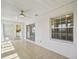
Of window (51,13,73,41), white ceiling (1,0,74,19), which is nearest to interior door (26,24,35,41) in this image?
window (51,13,73,41)

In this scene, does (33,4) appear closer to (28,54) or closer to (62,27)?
(62,27)

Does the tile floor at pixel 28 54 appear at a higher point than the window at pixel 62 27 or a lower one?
lower

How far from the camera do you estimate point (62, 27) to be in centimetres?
382

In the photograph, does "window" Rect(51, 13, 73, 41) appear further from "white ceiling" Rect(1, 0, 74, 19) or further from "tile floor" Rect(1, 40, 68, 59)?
"tile floor" Rect(1, 40, 68, 59)

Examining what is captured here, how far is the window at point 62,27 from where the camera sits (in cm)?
338

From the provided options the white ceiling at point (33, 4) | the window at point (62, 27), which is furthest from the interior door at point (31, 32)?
the white ceiling at point (33, 4)

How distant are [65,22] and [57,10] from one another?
28.7 inches

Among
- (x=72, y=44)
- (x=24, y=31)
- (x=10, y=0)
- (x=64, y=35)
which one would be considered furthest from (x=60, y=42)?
(x=24, y=31)

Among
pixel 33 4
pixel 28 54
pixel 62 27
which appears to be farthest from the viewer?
pixel 62 27

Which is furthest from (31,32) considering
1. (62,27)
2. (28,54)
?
(28,54)

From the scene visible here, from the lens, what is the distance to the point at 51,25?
4629 millimetres

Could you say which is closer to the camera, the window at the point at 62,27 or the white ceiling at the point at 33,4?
the white ceiling at the point at 33,4

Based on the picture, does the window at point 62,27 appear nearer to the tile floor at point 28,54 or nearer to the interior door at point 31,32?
the tile floor at point 28,54

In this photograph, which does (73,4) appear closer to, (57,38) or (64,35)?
(64,35)
